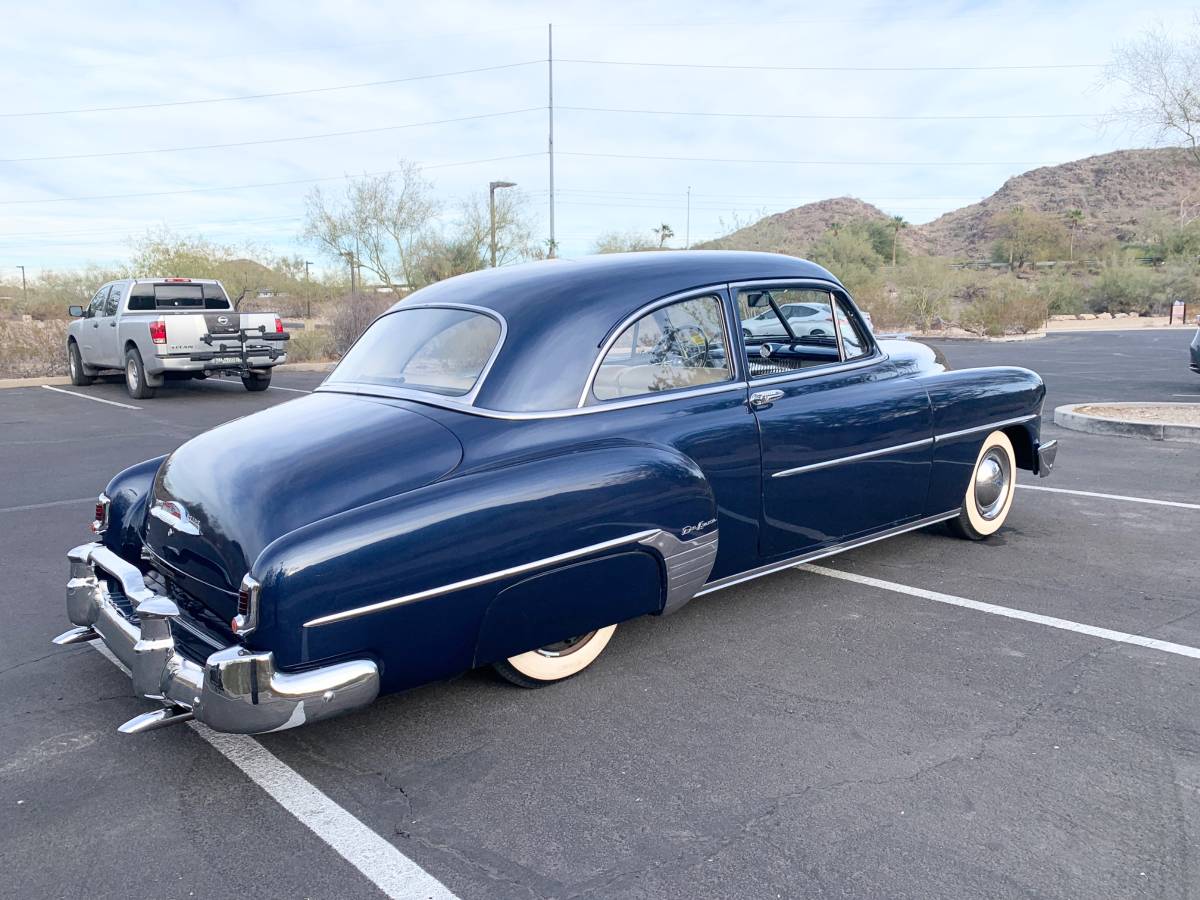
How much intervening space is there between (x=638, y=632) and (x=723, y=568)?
589mm

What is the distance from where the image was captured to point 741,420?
13.1ft

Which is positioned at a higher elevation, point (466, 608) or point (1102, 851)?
point (466, 608)

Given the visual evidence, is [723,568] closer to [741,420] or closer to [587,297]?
[741,420]

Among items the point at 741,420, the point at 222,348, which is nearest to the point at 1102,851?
the point at 741,420

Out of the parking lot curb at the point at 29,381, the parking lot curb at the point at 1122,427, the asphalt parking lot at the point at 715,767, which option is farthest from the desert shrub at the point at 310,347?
the asphalt parking lot at the point at 715,767

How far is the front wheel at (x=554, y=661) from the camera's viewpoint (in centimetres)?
357

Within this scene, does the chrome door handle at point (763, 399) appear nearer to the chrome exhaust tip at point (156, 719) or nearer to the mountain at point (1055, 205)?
the chrome exhaust tip at point (156, 719)

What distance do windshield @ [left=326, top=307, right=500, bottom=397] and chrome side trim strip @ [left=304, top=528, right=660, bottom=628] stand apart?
0.80m

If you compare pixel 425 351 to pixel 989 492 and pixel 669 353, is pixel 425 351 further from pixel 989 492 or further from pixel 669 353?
pixel 989 492

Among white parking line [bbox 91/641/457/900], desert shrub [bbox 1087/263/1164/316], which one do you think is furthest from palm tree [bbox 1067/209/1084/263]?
white parking line [bbox 91/641/457/900]

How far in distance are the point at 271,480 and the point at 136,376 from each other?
12685 millimetres

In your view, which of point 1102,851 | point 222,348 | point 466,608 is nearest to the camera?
point 1102,851

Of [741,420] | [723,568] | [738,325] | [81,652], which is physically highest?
[738,325]

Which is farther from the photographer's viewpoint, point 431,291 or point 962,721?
point 431,291
